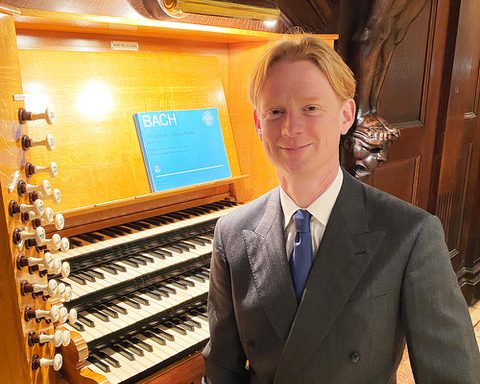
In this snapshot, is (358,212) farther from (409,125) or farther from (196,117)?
(409,125)

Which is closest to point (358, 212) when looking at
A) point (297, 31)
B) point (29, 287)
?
point (29, 287)

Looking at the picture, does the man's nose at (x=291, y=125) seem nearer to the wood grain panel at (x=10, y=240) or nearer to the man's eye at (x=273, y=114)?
the man's eye at (x=273, y=114)

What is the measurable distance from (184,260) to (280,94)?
987mm

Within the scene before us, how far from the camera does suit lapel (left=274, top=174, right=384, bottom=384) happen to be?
103 cm

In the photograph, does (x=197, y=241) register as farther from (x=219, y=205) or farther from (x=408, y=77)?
(x=408, y=77)

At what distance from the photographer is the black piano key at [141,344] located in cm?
157

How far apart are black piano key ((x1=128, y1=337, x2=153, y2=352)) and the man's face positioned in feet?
2.96

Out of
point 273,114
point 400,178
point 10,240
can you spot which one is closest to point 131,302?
point 10,240

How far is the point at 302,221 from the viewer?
109 centimetres

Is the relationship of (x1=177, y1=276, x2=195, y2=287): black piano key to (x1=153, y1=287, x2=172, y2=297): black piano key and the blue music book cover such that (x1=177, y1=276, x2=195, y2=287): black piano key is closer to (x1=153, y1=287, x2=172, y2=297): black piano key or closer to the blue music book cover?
(x1=153, y1=287, x2=172, y2=297): black piano key

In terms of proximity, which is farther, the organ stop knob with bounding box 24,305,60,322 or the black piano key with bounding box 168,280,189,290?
the black piano key with bounding box 168,280,189,290

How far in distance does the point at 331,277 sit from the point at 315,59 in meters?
0.49

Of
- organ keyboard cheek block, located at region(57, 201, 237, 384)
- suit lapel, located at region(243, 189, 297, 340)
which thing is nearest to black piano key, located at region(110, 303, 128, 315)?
organ keyboard cheek block, located at region(57, 201, 237, 384)

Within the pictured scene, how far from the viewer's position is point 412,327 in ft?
3.22
